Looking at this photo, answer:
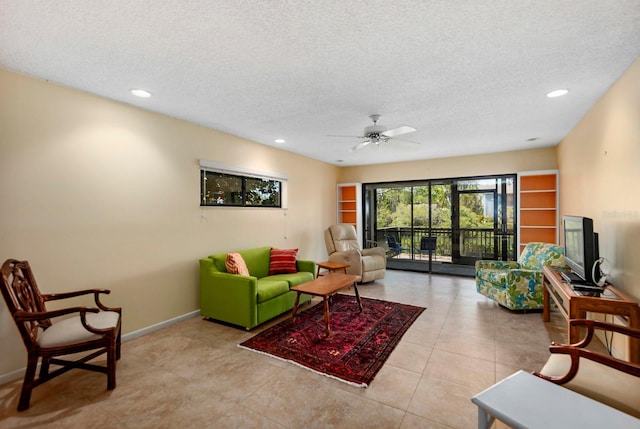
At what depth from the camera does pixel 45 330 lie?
7.33 ft

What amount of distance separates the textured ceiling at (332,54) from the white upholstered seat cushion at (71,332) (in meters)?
2.08

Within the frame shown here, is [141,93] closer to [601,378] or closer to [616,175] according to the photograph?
[601,378]

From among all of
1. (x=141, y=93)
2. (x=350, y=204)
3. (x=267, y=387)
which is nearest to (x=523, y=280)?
(x=267, y=387)

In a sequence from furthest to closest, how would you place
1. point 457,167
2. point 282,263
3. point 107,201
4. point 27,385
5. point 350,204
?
point 350,204 < point 457,167 < point 282,263 < point 107,201 < point 27,385

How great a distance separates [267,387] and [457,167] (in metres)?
5.49

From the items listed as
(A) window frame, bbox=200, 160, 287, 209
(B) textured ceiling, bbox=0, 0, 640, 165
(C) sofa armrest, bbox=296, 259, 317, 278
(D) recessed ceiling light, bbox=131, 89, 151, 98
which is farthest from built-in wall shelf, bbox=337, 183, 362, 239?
(D) recessed ceiling light, bbox=131, 89, 151, 98

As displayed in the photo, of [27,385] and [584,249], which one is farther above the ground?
[584,249]

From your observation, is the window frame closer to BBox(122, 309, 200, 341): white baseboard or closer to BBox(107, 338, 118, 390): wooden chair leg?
BBox(122, 309, 200, 341): white baseboard

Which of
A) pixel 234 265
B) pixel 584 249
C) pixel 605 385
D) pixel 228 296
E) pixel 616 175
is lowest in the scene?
pixel 228 296

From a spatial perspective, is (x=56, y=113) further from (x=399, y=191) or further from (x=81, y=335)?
(x=399, y=191)

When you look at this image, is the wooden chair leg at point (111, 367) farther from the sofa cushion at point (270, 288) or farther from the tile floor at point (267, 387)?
the sofa cushion at point (270, 288)

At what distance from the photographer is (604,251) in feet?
9.34

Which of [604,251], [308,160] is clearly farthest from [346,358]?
[308,160]

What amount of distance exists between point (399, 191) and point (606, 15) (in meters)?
5.04
